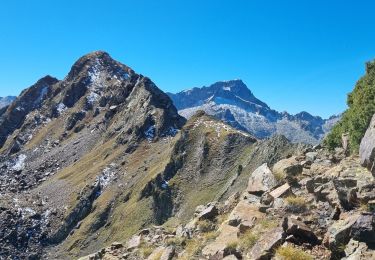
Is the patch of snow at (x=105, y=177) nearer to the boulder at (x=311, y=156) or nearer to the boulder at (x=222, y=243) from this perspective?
the boulder at (x=311, y=156)

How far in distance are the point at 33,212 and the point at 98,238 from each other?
1836 inches

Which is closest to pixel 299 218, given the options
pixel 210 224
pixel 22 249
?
pixel 210 224

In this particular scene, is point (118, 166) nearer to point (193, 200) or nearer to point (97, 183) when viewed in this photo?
point (97, 183)

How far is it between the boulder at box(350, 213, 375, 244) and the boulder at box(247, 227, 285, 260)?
3242mm

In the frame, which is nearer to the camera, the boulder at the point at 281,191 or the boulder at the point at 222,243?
the boulder at the point at 222,243

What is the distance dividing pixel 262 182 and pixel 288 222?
944 cm

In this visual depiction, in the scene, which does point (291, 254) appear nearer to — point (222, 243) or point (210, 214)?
point (222, 243)

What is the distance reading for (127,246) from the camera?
32125 millimetres

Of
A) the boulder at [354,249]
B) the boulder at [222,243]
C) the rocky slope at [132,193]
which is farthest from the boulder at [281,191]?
the rocky slope at [132,193]

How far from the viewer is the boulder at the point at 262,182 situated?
2880 cm

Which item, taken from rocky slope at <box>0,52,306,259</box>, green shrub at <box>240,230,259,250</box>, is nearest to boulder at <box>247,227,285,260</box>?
green shrub at <box>240,230,259,250</box>

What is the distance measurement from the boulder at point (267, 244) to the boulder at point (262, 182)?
8.09 m

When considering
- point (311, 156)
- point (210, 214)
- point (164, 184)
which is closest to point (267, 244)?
point (210, 214)

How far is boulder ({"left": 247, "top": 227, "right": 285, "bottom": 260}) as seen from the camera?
1916 centimetres
